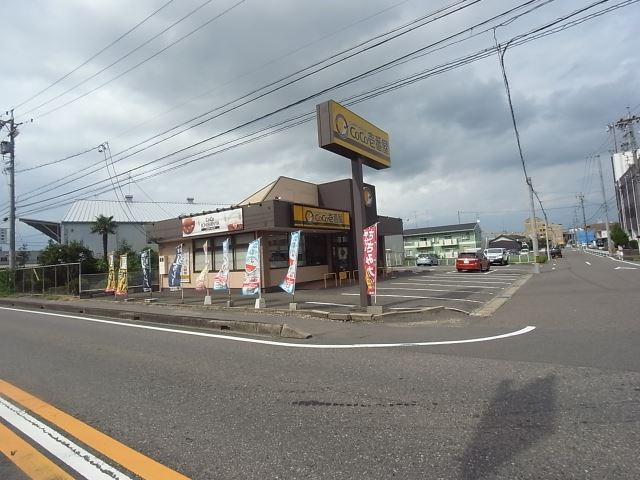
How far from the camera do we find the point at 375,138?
1470 cm

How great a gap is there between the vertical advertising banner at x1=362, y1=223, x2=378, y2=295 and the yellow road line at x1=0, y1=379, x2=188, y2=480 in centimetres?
842

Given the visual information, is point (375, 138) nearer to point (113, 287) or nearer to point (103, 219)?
point (113, 287)

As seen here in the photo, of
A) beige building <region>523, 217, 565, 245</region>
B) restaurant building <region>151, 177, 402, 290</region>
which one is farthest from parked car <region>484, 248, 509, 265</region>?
beige building <region>523, 217, 565, 245</region>

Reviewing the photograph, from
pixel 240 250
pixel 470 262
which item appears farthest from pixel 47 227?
pixel 470 262

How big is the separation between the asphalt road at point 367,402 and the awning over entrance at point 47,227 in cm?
5881

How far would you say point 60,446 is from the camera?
4.16 meters

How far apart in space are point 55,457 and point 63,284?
91.0 ft

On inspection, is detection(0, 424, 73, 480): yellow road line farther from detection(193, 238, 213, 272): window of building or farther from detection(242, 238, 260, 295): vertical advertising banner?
detection(193, 238, 213, 272): window of building

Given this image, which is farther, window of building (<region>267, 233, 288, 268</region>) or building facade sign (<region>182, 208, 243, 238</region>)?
window of building (<region>267, 233, 288, 268</region>)

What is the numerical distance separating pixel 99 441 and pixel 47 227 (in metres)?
66.9

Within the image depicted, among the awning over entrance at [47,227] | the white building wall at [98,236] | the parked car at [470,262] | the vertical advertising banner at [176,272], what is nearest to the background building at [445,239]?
the white building wall at [98,236]

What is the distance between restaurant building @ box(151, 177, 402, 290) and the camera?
22031mm

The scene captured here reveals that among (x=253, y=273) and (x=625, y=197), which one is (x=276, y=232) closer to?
(x=253, y=273)

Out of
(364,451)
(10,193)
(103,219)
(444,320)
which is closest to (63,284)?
(10,193)
